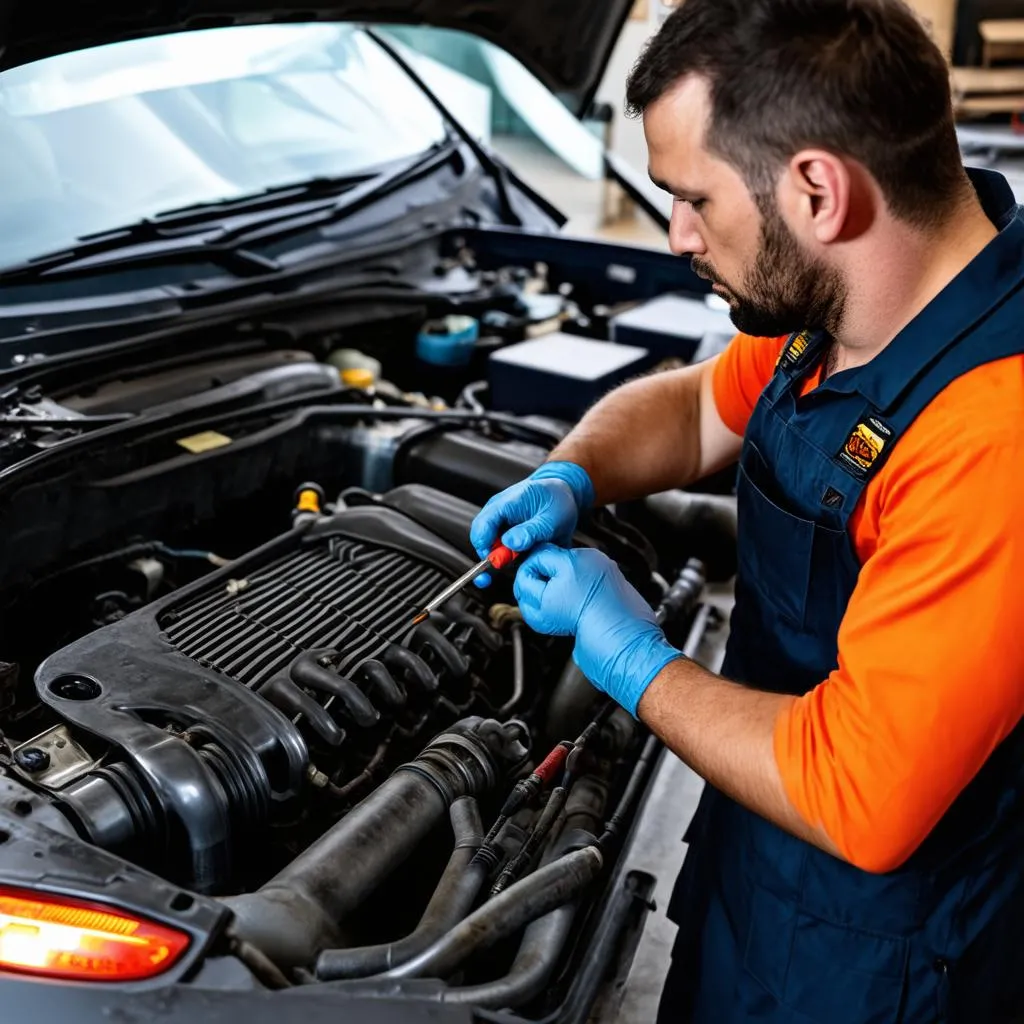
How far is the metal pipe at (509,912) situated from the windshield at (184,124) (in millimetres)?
1462

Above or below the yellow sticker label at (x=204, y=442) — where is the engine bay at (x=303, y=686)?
below

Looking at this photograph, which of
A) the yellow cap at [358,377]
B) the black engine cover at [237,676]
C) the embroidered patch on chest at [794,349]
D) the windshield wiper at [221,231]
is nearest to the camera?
the black engine cover at [237,676]

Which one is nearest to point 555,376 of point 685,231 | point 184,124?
point 184,124

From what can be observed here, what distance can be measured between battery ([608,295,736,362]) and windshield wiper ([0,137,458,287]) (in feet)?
2.34

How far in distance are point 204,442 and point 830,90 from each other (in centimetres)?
118

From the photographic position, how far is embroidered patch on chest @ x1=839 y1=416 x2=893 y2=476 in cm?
110

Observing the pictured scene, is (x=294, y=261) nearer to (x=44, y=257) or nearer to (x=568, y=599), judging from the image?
(x=44, y=257)

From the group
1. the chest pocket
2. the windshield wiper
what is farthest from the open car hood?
the chest pocket

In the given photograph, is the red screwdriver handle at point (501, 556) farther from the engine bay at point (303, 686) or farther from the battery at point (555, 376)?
the battery at point (555, 376)

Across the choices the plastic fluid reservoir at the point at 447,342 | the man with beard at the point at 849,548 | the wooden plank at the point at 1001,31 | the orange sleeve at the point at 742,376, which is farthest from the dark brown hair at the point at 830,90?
the wooden plank at the point at 1001,31

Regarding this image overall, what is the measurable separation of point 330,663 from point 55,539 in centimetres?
51

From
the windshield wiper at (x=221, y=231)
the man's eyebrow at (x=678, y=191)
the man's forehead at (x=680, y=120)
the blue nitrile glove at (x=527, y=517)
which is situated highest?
the man's forehead at (x=680, y=120)

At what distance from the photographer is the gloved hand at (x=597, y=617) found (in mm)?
1214

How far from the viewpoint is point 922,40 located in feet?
3.48
